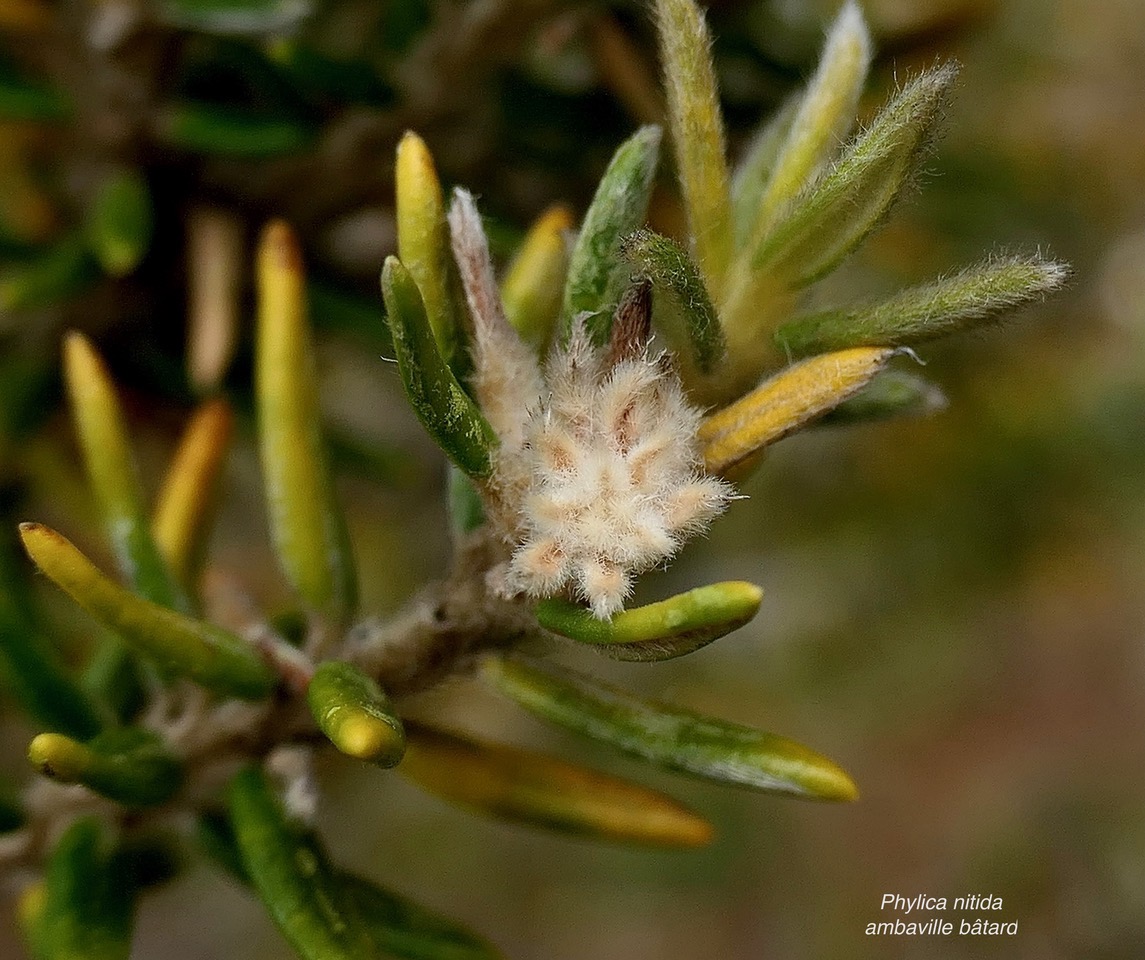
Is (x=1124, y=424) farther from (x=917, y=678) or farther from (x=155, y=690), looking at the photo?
(x=155, y=690)

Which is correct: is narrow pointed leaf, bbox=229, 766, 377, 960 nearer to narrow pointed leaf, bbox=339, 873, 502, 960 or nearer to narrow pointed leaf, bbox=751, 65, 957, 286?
narrow pointed leaf, bbox=339, 873, 502, 960

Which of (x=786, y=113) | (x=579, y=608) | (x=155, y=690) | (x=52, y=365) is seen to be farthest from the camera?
(x=52, y=365)

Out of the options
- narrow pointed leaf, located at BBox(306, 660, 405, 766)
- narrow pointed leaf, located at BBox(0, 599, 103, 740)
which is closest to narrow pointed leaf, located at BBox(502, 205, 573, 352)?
narrow pointed leaf, located at BBox(306, 660, 405, 766)

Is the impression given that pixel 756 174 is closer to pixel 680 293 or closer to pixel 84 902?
pixel 680 293

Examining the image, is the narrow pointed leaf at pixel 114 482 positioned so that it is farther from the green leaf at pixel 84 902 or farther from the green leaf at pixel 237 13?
the green leaf at pixel 237 13

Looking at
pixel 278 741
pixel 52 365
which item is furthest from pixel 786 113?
pixel 52 365

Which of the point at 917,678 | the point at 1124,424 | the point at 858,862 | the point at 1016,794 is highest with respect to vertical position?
the point at 1124,424
